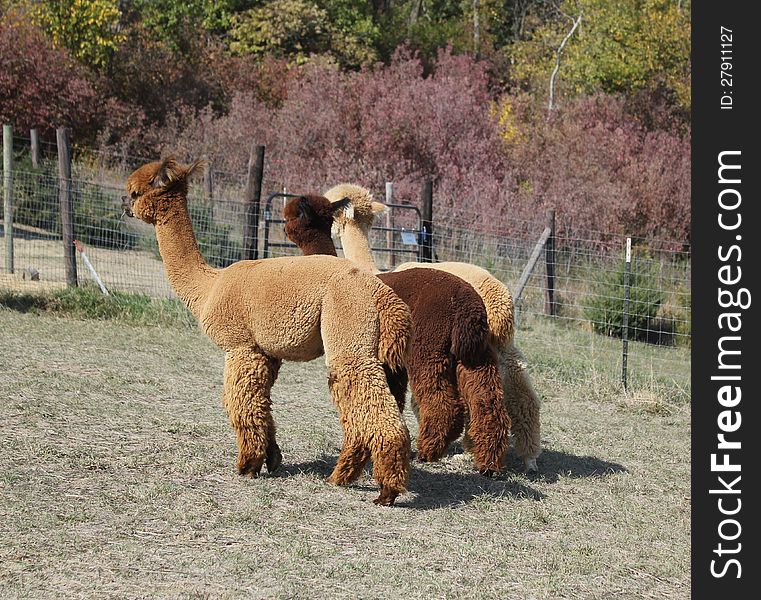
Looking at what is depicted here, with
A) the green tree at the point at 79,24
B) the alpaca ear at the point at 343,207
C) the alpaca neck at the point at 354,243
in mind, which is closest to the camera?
the alpaca ear at the point at 343,207

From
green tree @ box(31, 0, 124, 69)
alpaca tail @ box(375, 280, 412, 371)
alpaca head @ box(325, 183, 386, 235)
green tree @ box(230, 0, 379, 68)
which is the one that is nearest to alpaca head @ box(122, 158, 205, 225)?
alpaca head @ box(325, 183, 386, 235)

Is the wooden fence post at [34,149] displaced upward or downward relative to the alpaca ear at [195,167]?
upward

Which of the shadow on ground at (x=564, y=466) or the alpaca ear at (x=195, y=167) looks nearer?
the alpaca ear at (x=195, y=167)

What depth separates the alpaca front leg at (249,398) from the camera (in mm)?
5840

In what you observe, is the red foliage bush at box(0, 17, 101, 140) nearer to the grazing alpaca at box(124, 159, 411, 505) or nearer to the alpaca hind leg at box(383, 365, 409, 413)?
the grazing alpaca at box(124, 159, 411, 505)

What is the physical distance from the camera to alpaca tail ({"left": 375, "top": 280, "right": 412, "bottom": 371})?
220 inches

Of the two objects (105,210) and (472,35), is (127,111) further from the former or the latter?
(472,35)

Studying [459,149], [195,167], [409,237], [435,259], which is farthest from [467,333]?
[459,149]

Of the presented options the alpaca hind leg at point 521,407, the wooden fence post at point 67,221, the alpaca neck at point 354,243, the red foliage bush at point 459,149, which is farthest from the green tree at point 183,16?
the alpaca hind leg at point 521,407

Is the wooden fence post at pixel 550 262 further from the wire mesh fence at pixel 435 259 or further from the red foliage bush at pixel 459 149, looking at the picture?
the red foliage bush at pixel 459 149

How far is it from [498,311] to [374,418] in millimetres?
1459

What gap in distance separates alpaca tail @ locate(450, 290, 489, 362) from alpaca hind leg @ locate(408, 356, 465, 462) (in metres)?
0.11

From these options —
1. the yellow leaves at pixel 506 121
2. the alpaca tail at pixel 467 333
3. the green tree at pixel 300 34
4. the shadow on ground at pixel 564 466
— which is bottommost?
the shadow on ground at pixel 564 466

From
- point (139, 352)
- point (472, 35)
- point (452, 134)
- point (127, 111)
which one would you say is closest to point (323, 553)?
point (139, 352)
